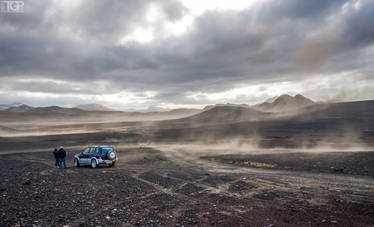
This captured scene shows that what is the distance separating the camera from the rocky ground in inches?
321

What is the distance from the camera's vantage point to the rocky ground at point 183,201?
8156 mm

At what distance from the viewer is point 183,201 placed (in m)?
10.5

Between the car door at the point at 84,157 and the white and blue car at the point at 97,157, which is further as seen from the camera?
the car door at the point at 84,157

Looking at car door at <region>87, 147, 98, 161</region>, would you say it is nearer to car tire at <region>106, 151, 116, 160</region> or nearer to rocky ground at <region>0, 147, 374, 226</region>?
car tire at <region>106, 151, 116, 160</region>

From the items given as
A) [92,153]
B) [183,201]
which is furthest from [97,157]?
[183,201]

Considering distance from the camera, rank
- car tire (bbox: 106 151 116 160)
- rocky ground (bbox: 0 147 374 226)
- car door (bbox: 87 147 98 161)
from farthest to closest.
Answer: car tire (bbox: 106 151 116 160), car door (bbox: 87 147 98 161), rocky ground (bbox: 0 147 374 226)

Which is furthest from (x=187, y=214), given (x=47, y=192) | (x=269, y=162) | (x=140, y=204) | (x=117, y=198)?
(x=269, y=162)

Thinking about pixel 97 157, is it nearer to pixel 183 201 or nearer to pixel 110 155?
pixel 110 155

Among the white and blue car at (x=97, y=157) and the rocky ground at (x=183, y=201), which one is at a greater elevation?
the white and blue car at (x=97, y=157)

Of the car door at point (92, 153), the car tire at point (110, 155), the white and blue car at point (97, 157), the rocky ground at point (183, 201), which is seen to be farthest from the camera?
the car tire at point (110, 155)

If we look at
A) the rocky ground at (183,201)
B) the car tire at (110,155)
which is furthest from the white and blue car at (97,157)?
the rocky ground at (183,201)

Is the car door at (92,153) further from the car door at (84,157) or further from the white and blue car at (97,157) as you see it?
the car door at (84,157)

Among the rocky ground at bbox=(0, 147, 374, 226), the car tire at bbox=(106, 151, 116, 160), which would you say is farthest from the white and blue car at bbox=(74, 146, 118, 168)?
the rocky ground at bbox=(0, 147, 374, 226)

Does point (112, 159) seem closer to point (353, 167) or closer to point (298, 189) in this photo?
point (298, 189)
